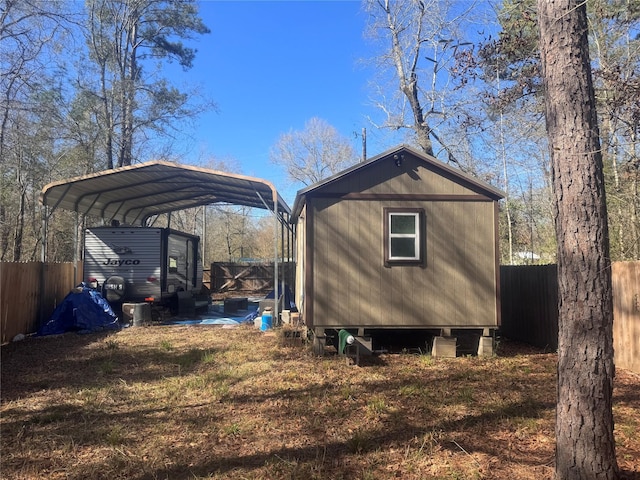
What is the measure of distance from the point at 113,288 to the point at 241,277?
32.1 ft

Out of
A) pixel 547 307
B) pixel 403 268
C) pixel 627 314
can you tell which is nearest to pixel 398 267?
pixel 403 268

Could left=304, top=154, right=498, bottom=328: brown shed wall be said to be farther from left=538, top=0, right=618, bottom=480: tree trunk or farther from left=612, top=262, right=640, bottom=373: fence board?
left=538, top=0, right=618, bottom=480: tree trunk

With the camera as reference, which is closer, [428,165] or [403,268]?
[403,268]

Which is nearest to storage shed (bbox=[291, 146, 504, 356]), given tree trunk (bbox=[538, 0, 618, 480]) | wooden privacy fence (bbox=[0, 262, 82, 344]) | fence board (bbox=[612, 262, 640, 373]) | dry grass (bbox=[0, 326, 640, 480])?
dry grass (bbox=[0, 326, 640, 480])

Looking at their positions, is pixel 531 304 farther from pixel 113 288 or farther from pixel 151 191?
pixel 151 191

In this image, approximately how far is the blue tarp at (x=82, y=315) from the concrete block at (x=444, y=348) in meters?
7.39

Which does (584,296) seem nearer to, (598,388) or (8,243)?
(598,388)

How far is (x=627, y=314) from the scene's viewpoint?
6469mm

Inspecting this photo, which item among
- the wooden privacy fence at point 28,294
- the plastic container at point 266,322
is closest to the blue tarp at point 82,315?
the wooden privacy fence at point 28,294

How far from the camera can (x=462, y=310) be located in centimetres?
760

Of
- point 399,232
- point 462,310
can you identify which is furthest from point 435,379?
point 399,232

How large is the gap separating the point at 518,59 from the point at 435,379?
597cm

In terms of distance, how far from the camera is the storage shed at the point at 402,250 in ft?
24.8

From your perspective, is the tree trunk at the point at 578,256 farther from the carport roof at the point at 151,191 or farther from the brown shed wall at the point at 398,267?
the carport roof at the point at 151,191
